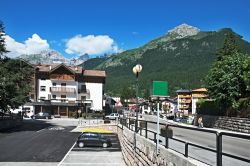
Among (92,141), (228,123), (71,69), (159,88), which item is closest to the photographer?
(159,88)

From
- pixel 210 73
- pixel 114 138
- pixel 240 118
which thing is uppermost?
pixel 210 73

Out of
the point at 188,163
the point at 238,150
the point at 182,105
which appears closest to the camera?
the point at 238,150

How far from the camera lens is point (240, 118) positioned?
38.7 metres

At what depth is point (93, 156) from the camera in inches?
1256

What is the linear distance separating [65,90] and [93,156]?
69780 millimetres

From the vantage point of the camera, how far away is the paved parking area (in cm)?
2830

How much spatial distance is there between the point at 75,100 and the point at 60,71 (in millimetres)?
8607

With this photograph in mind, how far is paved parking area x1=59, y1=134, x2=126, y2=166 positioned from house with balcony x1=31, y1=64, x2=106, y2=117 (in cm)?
5914

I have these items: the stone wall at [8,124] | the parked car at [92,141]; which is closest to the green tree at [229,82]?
the parked car at [92,141]

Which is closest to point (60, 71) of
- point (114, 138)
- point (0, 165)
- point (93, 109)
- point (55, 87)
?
point (55, 87)

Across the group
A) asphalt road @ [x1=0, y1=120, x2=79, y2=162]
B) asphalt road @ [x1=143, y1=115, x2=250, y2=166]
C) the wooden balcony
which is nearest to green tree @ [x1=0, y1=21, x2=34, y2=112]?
asphalt road @ [x1=0, y1=120, x2=79, y2=162]

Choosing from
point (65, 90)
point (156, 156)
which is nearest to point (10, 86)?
point (156, 156)

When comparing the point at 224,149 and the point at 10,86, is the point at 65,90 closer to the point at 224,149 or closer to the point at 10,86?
the point at 10,86

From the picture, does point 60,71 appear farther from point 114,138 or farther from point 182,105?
point 182,105
